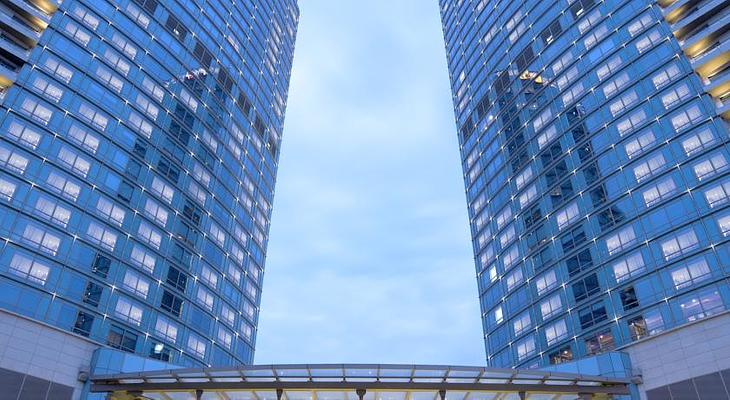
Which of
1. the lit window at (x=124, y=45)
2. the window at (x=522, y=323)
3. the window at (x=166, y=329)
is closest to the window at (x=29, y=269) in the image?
the window at (x=166, y=329)

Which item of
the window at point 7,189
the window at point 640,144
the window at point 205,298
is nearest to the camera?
the window at point 7,189

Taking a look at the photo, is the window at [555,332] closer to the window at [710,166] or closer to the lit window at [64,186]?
the window at [710,166]

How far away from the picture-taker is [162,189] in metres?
65.7

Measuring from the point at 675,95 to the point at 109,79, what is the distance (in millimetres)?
59095

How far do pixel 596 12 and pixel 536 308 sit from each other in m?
37.1

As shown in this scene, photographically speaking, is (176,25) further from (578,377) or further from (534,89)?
(578,377)

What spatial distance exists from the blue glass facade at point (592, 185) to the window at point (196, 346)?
35766 millimetres

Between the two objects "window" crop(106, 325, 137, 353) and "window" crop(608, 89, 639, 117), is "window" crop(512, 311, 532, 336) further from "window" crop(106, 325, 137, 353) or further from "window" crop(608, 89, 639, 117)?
"window" crop(106, 325, 137, 353)

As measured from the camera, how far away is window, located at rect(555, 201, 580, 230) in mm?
64512

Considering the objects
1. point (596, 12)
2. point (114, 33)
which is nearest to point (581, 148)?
point (596, 12)

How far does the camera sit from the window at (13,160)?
51094 millimetres

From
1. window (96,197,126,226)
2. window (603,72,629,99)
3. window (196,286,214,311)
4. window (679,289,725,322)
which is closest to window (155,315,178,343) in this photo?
window (196,286,214,311)

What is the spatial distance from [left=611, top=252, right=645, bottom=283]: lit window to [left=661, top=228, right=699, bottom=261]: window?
2372 mm

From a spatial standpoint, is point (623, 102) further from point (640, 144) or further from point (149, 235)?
point (149, 235)
